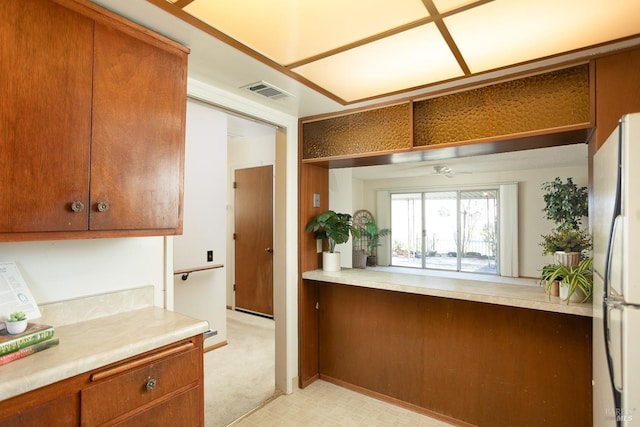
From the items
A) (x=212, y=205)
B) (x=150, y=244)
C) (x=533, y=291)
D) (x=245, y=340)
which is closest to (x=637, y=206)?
(x=533, y=291)

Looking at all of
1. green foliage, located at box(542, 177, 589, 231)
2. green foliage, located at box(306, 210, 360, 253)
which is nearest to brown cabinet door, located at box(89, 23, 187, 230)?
green foliage, located at box(306, 210, 360, 253)

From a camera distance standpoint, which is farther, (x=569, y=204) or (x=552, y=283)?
(x=569, y=204)

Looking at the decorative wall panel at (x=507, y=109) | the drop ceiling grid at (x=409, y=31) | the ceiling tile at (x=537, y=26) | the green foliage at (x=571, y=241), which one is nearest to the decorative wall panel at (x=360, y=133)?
the decorative wall panel at (x=507, y=109)

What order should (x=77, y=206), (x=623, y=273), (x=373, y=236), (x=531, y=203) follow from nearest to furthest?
(x=623, y=273) < (x=77, y=206) < (x=531, y=203) < (x=373, y=236)

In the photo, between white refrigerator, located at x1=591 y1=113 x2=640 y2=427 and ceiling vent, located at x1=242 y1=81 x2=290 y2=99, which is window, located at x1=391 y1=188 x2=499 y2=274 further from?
white refrigerator, located at x1=591 y1=113 x2=640 y2=427

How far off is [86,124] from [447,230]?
7512mm

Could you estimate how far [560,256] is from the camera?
6.29 ft

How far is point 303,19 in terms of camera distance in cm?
136

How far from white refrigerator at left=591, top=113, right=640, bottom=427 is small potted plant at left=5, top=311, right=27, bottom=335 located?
192 centimetres

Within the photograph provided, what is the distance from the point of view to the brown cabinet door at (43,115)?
107 cm

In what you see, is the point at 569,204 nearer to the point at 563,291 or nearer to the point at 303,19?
the point at 563,291

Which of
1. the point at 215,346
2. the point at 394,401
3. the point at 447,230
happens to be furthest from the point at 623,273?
the point at 447,230

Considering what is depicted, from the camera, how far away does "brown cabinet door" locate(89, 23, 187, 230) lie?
1.31 meters

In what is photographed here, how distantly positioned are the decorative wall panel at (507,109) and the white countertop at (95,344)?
179 cm
